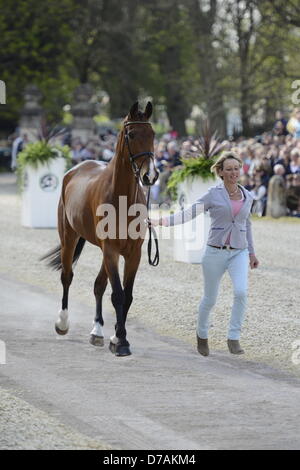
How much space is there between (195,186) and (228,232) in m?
7.89

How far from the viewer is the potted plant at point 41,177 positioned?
917 inches

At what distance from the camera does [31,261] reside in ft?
57.0

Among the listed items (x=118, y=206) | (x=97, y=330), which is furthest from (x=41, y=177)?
(x=118, y=206)

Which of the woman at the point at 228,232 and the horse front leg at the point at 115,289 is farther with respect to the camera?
the horse front leg at the point at 115,289

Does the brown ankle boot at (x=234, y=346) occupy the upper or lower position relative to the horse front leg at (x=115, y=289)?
lower

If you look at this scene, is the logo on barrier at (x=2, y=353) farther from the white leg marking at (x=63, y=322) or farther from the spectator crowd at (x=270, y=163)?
the spectator crowd at (x=270, y=163)

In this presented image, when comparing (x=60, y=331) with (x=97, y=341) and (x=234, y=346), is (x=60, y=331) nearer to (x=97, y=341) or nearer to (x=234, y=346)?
(x=97, y=341)

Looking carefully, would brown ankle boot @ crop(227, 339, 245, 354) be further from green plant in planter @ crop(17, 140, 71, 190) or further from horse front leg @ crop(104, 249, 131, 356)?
green plant in planter @ crop(17, 140, 71, 190)

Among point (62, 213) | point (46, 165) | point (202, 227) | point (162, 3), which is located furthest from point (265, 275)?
point (162, 3)

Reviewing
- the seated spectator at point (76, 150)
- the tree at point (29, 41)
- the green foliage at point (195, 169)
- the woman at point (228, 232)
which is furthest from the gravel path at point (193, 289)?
the tree at point (29, 41)

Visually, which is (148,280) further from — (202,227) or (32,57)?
(32,57)

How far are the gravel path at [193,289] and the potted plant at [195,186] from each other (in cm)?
29

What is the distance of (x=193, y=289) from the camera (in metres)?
14.2

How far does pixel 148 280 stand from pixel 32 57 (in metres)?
39.4
